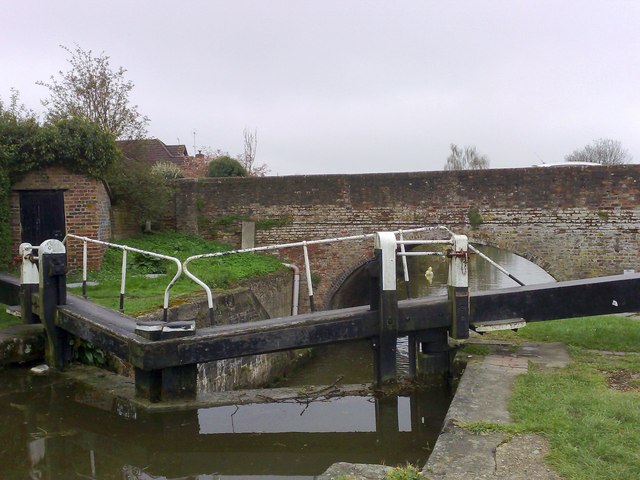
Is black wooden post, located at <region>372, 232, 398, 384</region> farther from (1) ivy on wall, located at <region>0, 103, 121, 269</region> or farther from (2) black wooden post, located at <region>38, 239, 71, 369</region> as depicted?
(1) ivy on wall, located at <region>0, 103, 121, 269</region>

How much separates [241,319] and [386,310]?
4.87 meters

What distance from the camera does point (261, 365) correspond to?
8992 mm

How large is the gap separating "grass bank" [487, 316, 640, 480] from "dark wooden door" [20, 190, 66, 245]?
8.37m

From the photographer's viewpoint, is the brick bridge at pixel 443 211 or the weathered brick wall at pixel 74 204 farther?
the brick bridge at pixel 443 211

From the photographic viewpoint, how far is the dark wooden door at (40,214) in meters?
10.1

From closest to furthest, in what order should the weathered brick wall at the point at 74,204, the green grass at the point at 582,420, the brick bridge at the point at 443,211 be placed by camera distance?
1. the green grass at the point at 582,420
2. the weathered brick wall at the point at 74,204
3. the brick bridge at the point at 443,211

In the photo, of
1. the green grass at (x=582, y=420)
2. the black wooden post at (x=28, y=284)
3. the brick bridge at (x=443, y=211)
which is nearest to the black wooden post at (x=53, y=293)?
the black wooden post at (x=28, y=284)

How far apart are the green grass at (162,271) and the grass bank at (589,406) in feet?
15.6

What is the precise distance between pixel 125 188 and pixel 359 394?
9.20 m

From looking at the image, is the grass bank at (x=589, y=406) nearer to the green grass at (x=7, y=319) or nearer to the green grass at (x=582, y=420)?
the green grass at (x=582, y=420)

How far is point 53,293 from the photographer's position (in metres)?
5.91

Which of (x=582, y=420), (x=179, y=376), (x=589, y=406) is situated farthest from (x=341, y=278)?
(x=582, y=420)

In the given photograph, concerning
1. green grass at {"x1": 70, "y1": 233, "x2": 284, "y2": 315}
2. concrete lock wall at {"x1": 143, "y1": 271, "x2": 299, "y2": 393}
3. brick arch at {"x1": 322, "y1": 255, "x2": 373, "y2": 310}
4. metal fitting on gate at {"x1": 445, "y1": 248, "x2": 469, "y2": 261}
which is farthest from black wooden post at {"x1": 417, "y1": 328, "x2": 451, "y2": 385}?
brick arch at {"x1": 322, "y1": 255, "x2": 373, "y2": 310}

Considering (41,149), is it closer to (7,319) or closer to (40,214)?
(40,214)
